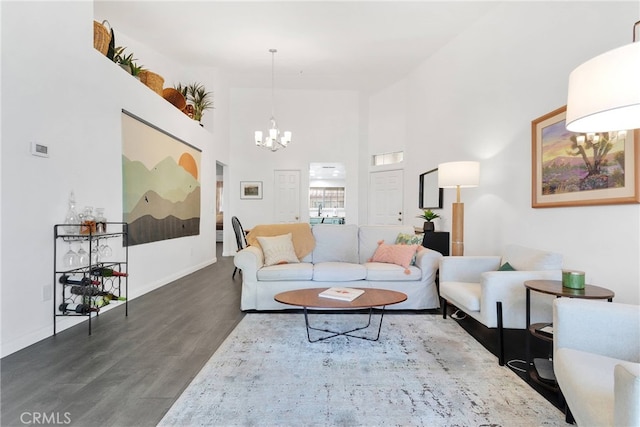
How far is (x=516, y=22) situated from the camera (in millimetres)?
3523

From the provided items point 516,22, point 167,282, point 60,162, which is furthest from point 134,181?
point 516,22

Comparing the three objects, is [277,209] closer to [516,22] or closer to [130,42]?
[130,42]

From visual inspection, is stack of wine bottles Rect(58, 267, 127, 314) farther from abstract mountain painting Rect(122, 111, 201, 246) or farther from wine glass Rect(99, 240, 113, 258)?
abstract mountain painting Rect(122, 111, 201, 246)

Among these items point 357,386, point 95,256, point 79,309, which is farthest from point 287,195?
point 357,386

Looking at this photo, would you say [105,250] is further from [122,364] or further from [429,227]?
[429,227]

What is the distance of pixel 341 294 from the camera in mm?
2715

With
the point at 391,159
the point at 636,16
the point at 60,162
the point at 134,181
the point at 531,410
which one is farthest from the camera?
the point at 391,159

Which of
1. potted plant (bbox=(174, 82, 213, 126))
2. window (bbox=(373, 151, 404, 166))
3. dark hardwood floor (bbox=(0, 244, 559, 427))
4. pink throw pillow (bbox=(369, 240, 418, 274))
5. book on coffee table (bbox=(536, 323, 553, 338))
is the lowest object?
dark hardwood floor (bbox=(0, 244, 559, 427))

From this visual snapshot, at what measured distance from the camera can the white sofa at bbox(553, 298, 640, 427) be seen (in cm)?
114

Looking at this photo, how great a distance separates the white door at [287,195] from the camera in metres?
7.82

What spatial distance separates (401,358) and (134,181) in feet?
11.7

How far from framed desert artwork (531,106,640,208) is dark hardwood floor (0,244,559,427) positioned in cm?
126

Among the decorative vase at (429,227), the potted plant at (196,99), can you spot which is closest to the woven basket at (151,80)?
the potted plant at (196,99)

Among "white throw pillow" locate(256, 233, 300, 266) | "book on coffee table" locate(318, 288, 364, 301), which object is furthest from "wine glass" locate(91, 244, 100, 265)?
"book on coffee table" locate(318, 288, 364, 301)
